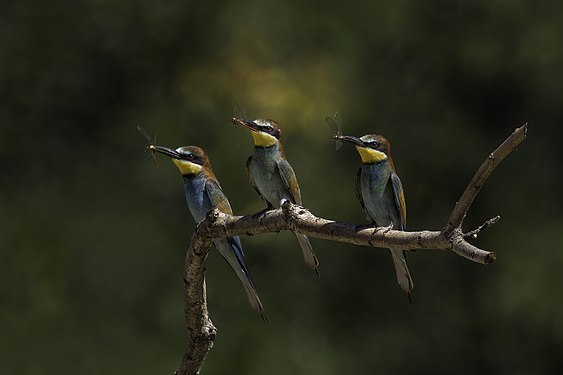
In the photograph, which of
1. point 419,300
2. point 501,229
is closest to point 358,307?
point 419,300

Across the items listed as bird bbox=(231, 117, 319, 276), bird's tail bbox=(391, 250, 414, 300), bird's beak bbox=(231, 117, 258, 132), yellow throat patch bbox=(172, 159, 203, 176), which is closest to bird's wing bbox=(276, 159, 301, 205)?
bird bbox=(231, 117, 319, 276)

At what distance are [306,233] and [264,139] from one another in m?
0.75

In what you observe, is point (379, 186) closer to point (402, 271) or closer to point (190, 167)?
point (402, 271)

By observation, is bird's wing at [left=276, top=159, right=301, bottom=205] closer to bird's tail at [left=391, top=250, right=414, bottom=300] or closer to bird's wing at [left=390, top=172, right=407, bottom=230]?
bird's wing at [left=390, top=172, right=407, bottom=230]

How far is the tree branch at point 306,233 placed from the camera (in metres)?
1.94

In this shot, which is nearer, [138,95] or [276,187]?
[276,187]

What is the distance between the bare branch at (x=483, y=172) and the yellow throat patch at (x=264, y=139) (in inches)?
42.0

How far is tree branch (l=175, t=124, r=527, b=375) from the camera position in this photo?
194 centimetres

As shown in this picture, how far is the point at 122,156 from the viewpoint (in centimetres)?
716

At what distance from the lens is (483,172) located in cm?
194

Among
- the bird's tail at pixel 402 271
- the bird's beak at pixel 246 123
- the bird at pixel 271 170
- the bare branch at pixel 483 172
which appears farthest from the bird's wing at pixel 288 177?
the bare branch at pixel 483 172

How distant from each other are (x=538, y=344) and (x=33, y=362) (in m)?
3.01

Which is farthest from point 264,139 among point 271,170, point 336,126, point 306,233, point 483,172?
point 483,172

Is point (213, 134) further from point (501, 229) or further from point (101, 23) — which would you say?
point (501, 229)
